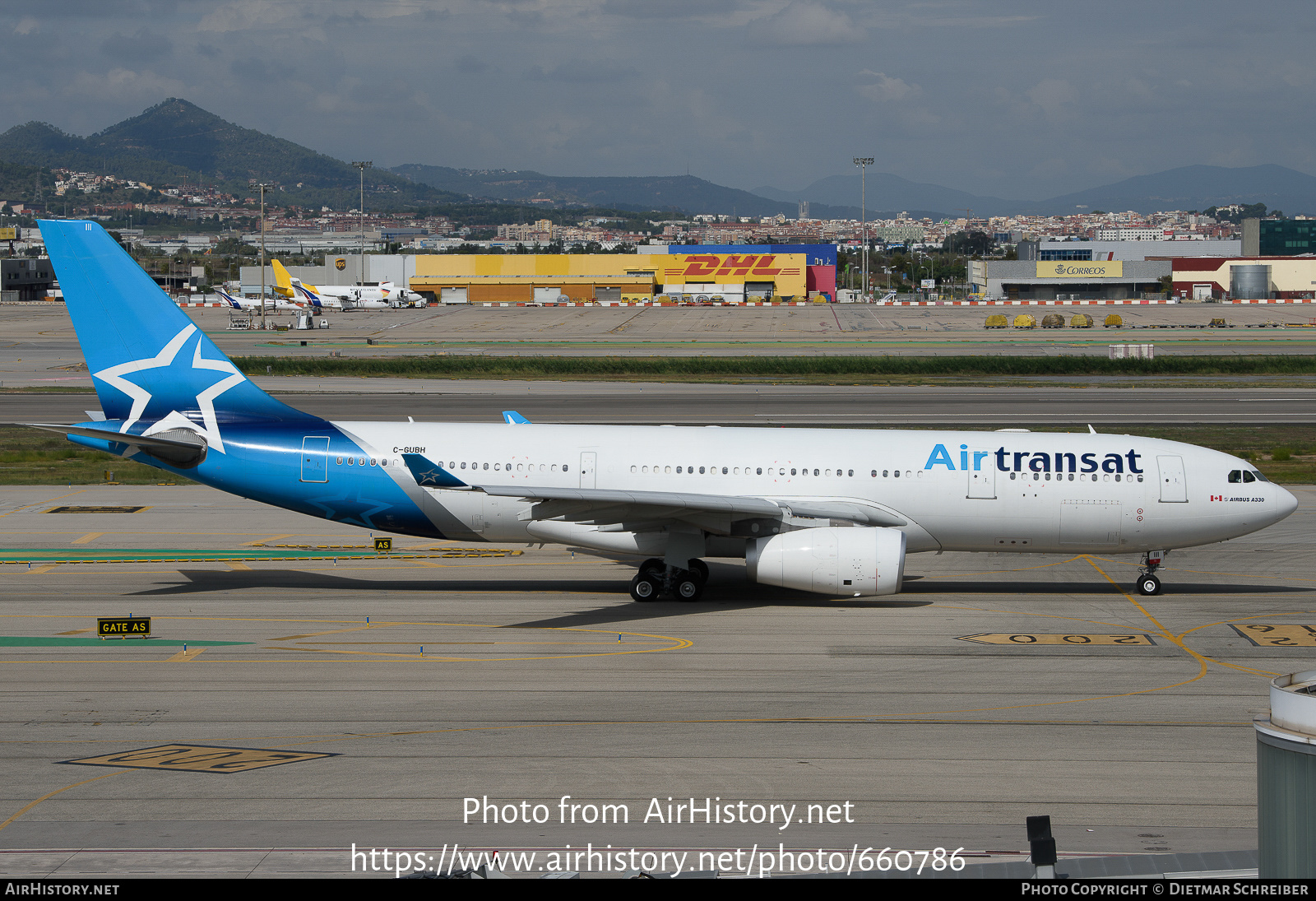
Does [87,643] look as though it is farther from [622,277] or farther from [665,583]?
[622,277]

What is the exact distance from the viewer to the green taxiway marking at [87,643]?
2317 centimetres

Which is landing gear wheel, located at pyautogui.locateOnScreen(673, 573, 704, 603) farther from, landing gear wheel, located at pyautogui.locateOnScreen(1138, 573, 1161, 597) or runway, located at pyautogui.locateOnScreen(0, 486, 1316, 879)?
landing gear wheel, located at pyautogui.locateOnScreen(1138, 573, 1161, 597)

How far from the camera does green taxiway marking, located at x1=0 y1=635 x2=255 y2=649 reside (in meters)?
23.2

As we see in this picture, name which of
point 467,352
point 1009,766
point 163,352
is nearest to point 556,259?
point 467,352

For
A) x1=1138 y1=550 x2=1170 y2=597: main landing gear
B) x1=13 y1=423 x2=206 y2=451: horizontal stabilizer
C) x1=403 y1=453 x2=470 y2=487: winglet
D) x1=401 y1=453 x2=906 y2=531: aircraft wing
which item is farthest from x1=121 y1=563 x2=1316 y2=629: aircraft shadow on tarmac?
x1=13 y1=423 x2=206 y2=451: horizontal stabilizer

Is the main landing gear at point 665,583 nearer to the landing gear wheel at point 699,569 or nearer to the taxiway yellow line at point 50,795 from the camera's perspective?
the landing gear wheel at point 699,569

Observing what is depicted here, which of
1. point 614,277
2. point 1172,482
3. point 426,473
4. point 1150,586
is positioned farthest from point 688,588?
point 614,277

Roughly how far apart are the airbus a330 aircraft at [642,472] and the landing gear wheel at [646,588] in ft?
0.15

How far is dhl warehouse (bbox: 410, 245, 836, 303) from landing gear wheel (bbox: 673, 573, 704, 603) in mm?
158789

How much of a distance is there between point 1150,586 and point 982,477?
17.1ft

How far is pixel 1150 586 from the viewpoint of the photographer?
93.2 feet

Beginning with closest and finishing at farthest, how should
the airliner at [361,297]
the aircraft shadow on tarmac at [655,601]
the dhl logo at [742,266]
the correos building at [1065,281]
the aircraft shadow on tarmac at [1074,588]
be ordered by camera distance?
the aircraft shadow on tarmac at [655,601] < the aircraft shadow on tarmac at [1074,588] < the airliner at [361,297] < the correos building at [1065,281] < the dhl logo at [742,266]

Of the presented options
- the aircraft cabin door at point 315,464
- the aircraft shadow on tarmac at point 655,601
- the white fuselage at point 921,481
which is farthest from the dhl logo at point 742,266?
the aircraft cabin door at point 315,464
